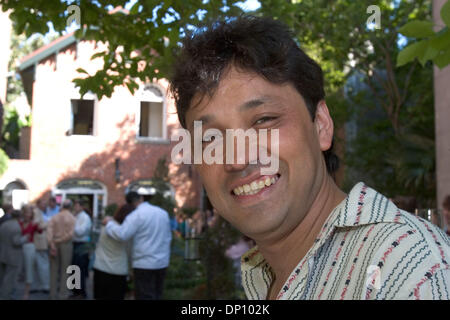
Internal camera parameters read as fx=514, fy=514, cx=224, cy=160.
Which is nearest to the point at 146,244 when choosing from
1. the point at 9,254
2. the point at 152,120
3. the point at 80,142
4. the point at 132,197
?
the point at 132,197

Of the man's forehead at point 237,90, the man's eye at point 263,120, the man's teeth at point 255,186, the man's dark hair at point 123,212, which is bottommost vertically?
the man's dark hair at point 123,212

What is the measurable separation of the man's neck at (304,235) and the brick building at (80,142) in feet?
53.5

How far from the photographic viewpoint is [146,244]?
645 cm

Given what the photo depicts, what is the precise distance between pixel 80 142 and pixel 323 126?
18.3 metres

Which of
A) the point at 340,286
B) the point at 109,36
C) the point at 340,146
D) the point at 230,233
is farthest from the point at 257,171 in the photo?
the point at 340,146

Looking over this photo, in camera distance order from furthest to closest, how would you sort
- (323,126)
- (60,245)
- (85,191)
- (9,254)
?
(85,191) < (60,245) < (9,254) < (323,126)

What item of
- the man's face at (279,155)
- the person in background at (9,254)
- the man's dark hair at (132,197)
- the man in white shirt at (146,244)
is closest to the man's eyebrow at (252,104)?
the man's face at (279,155)

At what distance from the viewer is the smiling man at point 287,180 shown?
118 cm

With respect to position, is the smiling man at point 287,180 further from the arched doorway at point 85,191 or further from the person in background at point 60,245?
the arched doorway at point 85,191

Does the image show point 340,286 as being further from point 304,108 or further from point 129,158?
point 129,158

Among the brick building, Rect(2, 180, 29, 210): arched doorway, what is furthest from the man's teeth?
Rect(2, 180, 29, 210): arched doorway

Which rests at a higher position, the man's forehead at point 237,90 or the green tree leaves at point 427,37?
the green tree leaves at point 427,37

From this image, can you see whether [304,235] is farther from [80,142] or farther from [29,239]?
[80,142]

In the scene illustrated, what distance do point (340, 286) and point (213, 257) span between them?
22.2ft
